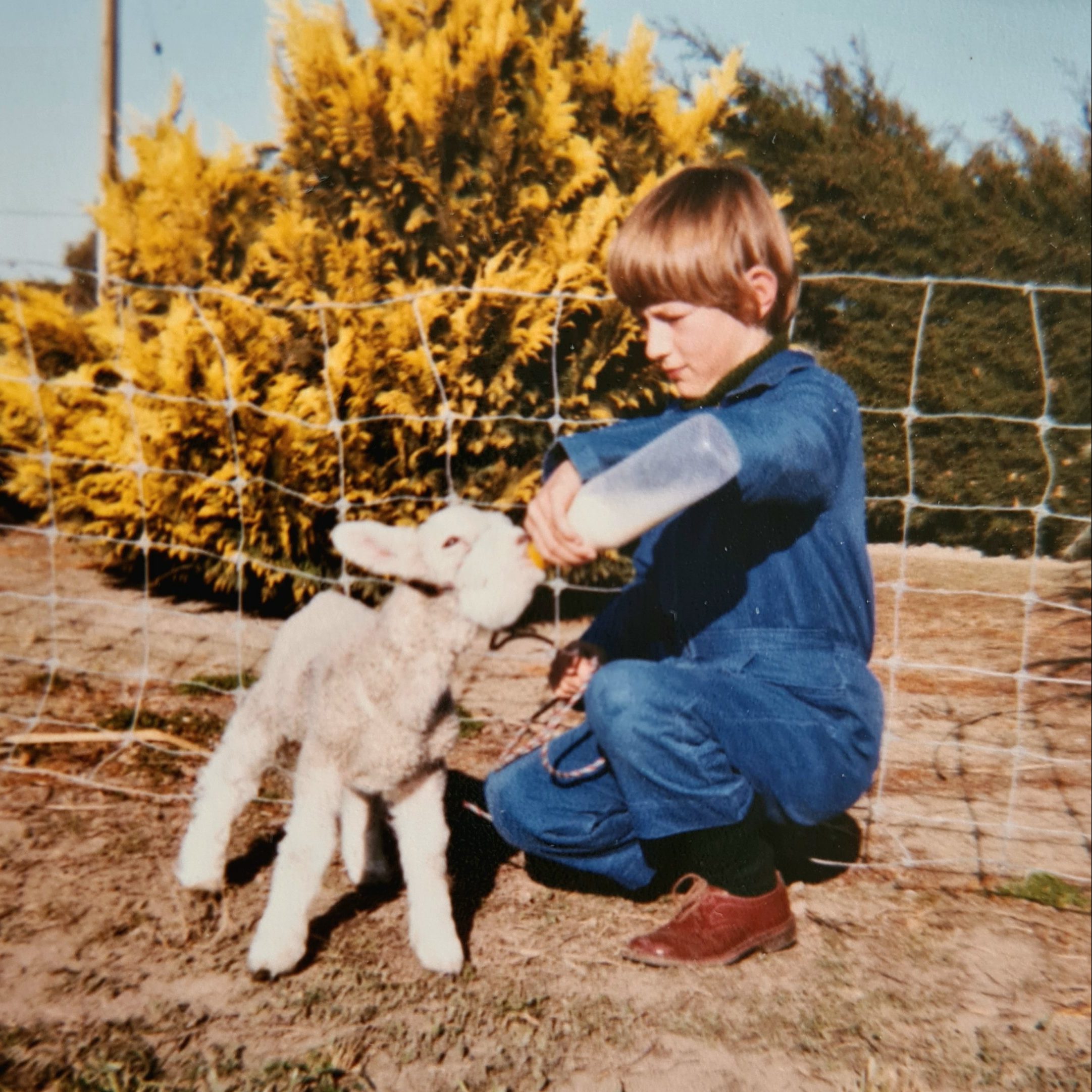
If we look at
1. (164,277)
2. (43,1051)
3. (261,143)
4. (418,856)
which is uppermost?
(261,143)

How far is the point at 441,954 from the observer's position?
7.44 feet

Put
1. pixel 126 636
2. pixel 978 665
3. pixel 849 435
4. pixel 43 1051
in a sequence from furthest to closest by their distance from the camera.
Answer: pixel 126 636 → pixel 978 665 → pixel 849 435 → pixel 43 1051

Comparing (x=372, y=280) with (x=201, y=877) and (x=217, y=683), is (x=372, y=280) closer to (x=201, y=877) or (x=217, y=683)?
(x=217, y=683)

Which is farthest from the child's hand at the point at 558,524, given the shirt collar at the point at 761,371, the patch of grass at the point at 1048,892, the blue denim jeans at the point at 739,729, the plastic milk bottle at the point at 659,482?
the patch of grass at the point at 1048,892

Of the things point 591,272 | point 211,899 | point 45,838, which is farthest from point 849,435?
point 591,272

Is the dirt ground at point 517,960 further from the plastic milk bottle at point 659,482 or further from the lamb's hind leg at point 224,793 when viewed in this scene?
the plastic milk bottle at point 659,482

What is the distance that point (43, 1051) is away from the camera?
6.41 ft

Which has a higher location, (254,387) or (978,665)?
(254,387)

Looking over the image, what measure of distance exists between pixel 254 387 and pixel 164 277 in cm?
89

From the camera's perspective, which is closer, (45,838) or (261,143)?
(45,838)

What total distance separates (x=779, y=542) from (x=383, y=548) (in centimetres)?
91

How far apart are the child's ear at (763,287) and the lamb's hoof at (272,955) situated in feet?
6.06

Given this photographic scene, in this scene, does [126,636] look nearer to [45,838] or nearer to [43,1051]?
[45,838]

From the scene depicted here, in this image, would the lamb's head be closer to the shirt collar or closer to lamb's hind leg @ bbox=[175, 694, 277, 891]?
the shirt collar
